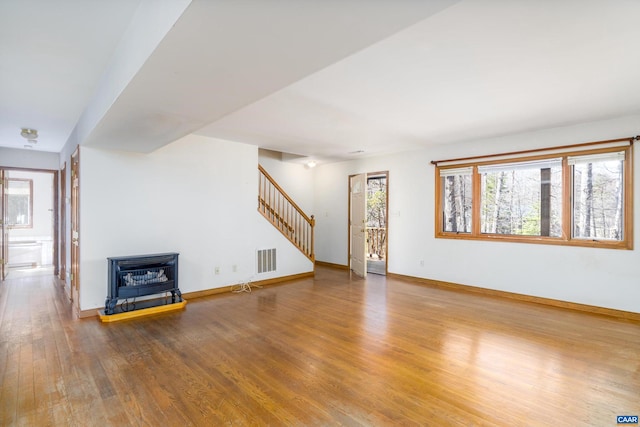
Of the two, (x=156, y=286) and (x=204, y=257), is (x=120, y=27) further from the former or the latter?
(x=204, y=257)

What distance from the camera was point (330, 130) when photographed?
4.57 metres

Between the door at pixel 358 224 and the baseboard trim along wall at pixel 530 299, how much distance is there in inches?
32.4

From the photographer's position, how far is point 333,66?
2.57 m

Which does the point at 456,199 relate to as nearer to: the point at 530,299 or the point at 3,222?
the point at 530,299

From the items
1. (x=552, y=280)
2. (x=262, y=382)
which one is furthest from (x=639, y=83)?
(x=262, y=382)

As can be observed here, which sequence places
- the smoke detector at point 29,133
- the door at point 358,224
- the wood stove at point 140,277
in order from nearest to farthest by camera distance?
the wood stove at point 140,277
the smoke detector at point 29,133
the door at point 358,224

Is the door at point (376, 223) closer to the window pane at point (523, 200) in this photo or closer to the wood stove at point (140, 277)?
the window pane at point (523, 200)

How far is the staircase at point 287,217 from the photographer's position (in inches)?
261

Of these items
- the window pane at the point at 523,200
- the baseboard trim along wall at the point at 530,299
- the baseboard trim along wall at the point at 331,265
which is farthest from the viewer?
the baseboard trim along wall at the point at 331,265

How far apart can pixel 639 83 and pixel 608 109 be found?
0.83 metres

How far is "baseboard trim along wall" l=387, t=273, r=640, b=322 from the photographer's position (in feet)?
13.1

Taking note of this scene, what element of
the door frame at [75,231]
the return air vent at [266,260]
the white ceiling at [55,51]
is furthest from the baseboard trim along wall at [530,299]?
the white ceiling at [55,51]

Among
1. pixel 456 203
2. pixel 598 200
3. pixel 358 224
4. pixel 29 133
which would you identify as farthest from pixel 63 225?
pixel 598 200

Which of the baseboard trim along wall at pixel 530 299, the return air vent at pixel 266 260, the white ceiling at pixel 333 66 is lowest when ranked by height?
the baseboard trim along wall at pixel 530 299
